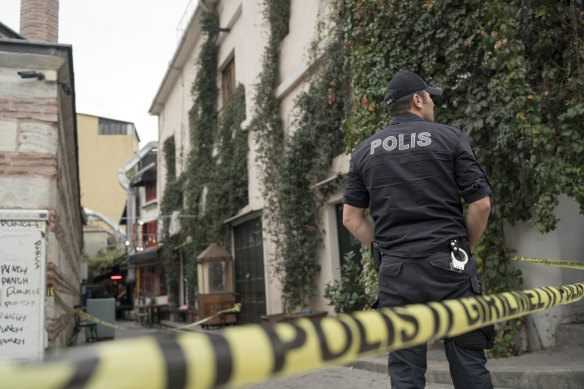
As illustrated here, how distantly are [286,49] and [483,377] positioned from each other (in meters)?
10.1

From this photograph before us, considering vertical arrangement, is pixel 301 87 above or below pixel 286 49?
below

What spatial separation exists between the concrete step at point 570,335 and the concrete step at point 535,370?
0.08 meters

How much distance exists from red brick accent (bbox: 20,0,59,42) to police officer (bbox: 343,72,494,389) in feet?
38.1

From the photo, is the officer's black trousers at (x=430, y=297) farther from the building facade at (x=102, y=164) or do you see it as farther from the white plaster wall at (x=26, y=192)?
the building facade at (x=102, y=164)

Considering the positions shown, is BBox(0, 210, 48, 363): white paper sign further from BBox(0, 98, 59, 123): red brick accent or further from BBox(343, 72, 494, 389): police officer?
BBox(343, 72, 494, 389): police officer

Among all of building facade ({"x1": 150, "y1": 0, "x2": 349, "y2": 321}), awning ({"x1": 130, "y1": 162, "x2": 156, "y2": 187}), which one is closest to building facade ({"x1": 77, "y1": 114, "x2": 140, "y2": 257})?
awning ({"x1": 130, "y1": 162, "x2": 156, "y2": 187})

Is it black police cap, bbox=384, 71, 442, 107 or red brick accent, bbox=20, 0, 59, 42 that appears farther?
A: red brick accent, bbox=20, 0, 59, 42

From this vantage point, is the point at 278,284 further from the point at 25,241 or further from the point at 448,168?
the point at 448,168

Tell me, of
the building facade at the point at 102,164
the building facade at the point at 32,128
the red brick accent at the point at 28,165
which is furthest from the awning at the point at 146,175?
the red brick accent at the point at 28,165

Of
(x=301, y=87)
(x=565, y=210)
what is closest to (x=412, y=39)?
(x=565, y=210)

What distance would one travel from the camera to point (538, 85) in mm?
5293

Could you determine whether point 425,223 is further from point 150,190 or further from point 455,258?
point 150,190

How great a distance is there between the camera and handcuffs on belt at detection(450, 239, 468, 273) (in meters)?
2.36

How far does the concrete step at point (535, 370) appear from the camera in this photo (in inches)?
161
